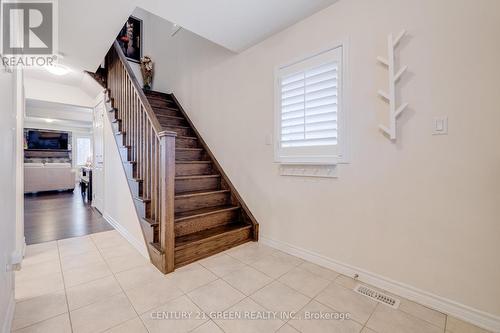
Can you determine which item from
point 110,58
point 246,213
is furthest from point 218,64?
point 246,213

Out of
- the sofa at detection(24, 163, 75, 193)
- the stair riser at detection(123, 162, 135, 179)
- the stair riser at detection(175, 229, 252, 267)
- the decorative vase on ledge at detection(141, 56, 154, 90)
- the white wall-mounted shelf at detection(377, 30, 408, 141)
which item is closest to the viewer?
the white wall-mounted shelf at detection(377, 30, 408, 141)

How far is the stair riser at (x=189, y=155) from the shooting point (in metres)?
3.28

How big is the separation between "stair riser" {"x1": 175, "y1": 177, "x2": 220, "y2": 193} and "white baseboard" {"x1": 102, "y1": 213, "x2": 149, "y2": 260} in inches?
27.4

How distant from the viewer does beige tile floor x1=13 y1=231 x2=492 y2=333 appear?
4.44 feet

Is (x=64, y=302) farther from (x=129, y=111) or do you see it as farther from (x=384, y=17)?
(x=384, y=17)

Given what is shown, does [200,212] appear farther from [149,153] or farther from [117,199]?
[117,199]

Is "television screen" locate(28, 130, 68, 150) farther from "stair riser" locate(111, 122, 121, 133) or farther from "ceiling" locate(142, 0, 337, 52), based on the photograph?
"ceiling" locate(142, 0, 337, 52)

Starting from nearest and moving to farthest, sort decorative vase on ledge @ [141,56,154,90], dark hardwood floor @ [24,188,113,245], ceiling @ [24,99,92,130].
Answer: dark hardwood floor @ [24,188,113,245]
decorative vase on ledge @ [141,56,154,90]
ceiling @ [24,99,92,130]

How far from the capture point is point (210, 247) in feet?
7.46

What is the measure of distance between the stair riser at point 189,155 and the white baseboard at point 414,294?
6.49ft

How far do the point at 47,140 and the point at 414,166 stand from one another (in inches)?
440

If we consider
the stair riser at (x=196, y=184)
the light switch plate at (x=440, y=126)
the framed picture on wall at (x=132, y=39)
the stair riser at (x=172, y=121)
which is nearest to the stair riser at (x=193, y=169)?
the stair riser at (x=196, y=184)

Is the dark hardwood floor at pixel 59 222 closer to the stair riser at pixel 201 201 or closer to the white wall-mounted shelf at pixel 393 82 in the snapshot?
the stair riser at pixel 201 201

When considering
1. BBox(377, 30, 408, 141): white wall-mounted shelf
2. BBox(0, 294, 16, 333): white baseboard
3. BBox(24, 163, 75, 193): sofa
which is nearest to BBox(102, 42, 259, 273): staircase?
BBox(0, 294, 16, 333): white baseboard
